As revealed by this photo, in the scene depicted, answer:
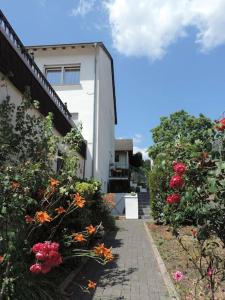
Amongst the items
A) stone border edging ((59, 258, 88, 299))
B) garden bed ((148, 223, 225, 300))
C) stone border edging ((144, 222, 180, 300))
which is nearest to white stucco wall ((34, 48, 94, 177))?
garden bed ((148, 223, 225, 300))

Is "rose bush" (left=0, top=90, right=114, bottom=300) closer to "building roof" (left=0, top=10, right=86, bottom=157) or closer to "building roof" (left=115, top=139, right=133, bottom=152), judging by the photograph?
"building roof" (left=0, top=10, right=86, bottom=157)

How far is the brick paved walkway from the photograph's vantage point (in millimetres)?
5664

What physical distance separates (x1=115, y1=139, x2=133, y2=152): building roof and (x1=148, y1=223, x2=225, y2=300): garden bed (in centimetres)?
2755

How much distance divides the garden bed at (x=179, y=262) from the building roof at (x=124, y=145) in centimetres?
2755

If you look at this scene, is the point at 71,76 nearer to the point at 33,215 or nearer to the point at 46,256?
the point at 33,215

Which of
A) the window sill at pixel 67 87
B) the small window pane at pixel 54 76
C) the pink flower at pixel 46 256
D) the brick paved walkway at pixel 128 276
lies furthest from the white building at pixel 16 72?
the small window pane at pixel 54 76

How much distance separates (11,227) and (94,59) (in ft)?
56.1

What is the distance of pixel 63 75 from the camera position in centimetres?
2078

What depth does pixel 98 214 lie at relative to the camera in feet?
39.5

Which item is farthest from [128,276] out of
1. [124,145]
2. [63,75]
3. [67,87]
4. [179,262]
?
[124,145]

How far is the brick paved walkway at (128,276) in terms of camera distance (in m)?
5.66

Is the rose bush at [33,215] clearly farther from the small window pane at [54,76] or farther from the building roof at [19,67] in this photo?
the small window pane at [54,76]

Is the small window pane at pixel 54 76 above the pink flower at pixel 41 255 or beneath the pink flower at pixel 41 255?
above

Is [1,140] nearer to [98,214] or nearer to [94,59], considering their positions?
[98,214]
